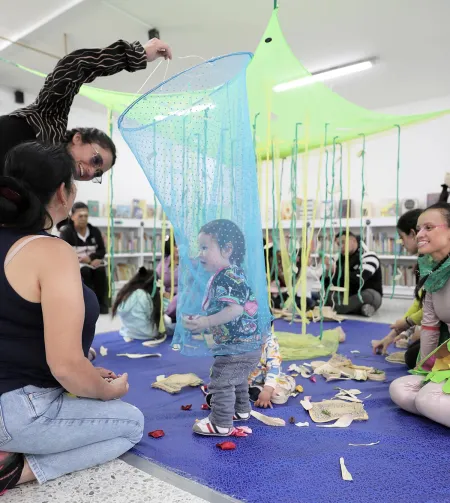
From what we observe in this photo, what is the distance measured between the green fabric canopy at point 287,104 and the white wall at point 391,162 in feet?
8.57

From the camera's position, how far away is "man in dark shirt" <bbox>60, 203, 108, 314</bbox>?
4355mm

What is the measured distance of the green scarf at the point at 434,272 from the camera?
175 cm

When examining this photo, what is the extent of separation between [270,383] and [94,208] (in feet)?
15.4

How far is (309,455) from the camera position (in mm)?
1380

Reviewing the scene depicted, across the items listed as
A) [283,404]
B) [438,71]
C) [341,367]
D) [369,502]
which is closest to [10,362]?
[369,502]

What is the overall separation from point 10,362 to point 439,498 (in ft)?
3.96

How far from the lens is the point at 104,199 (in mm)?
6359

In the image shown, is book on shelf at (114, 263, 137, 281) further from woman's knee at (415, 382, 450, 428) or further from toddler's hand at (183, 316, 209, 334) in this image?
woman's knee at (415, 382, 450, 428)

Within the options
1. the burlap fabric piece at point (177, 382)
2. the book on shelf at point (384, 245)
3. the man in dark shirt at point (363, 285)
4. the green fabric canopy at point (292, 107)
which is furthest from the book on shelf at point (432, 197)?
the burlap fabric piece at point (177, 382)

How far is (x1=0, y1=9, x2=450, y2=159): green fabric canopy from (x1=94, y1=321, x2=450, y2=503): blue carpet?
4.53ft

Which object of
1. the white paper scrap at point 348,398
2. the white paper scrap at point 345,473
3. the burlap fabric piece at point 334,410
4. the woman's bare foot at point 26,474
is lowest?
the white paper scrap at point 348,398

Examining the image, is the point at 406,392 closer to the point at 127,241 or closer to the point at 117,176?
the point at 127,241

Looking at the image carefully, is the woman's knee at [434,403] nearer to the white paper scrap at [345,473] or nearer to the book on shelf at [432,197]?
the white paper scrap at [345,473]

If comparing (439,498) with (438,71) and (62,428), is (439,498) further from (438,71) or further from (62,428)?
(438,71)
